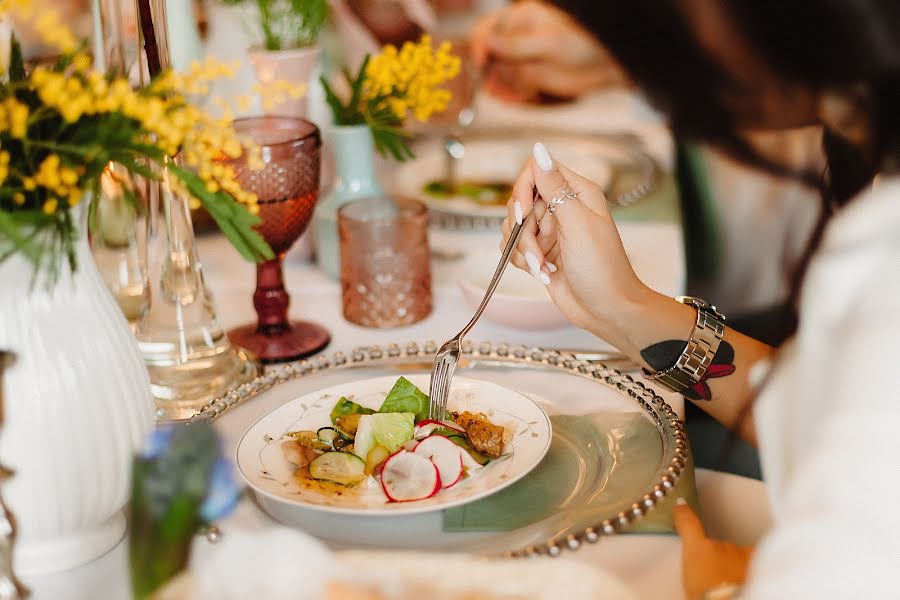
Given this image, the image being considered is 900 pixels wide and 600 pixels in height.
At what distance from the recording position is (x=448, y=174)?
1.80 meters

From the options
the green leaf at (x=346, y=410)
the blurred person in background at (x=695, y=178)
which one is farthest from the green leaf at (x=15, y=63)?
the blurred person in background at (x=695, y=178)

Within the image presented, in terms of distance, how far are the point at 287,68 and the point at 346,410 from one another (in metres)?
0.66

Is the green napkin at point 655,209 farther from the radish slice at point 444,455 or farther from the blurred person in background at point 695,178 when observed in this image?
the radish slice at point 444,455

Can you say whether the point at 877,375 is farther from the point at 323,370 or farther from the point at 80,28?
the point at 80,28

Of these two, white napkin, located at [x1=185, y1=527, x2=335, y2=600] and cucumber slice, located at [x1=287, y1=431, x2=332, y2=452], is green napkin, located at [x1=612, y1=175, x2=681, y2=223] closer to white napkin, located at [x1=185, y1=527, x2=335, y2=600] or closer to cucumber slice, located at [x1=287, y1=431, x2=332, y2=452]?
cucumber slice, located at [x1=287, y1=431, x2=332, y2=452]

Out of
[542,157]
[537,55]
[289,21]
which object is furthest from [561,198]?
[537,55]

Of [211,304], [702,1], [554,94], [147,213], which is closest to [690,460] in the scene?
[702,1]

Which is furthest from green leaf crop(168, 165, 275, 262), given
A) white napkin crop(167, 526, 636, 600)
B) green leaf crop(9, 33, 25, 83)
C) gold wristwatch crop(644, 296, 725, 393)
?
gold wristwatch crop(644, 296, 725, 393)

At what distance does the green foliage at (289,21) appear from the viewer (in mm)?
1488

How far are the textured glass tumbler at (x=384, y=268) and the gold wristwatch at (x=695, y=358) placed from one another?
334mm

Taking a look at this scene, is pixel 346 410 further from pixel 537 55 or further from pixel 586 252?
pixel 537 55

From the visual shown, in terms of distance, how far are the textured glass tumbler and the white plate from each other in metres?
0.21

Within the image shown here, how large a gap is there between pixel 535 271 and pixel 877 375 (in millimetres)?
528

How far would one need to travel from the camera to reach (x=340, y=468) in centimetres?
87
